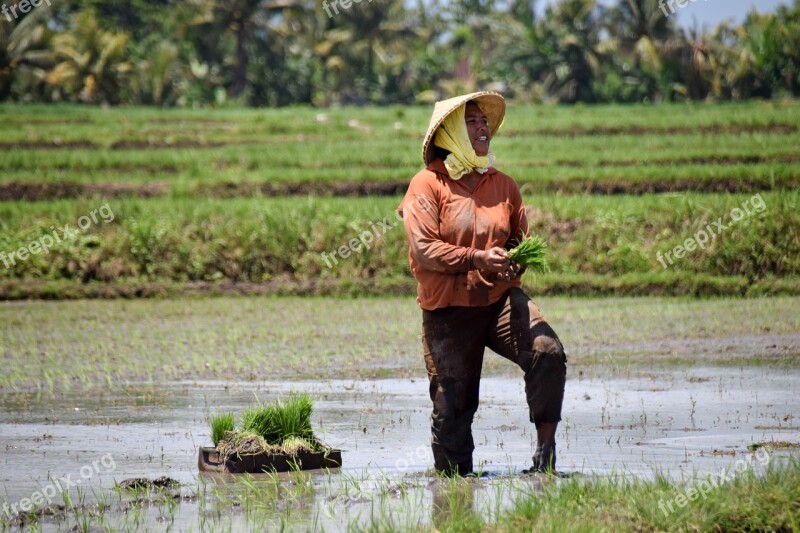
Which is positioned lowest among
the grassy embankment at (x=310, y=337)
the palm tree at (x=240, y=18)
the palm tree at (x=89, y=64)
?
the grassy embankment at (x=310, y=337)

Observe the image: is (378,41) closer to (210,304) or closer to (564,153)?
(564,153)

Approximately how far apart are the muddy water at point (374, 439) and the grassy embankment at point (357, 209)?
5.45 meters

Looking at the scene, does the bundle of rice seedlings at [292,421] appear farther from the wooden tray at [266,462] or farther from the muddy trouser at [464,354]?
the muddy trouser at [464,354]

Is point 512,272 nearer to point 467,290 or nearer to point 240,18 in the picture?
point 467,290

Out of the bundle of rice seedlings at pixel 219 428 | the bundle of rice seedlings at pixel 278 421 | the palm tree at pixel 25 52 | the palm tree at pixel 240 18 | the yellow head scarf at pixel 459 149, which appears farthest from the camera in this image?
the palm tree at pixel 240 18

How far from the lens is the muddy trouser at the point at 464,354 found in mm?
5512

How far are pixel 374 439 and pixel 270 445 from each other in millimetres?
942

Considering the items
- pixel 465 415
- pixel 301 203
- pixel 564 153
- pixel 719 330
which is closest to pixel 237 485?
pixel 465 415

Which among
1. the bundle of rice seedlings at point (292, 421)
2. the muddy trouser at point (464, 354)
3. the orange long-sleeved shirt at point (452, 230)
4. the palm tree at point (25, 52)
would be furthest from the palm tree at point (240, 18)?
the muddy trouser at point (464, 354)

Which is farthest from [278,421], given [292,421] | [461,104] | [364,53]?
[364,53]

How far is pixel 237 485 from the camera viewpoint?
5.63 meters

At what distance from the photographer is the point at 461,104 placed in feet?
18.6

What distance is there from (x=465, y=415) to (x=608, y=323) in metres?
6.49

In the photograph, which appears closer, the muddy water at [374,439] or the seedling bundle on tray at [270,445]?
the muddy water at [374,439]
